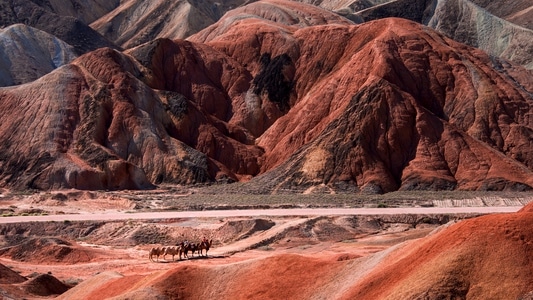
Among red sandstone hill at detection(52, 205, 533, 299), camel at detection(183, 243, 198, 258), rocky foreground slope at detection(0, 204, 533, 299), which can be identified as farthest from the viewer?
camel at detection(183, 243, 198, 258)

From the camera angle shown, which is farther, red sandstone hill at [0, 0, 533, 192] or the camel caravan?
red sandstone hill at [0, 0, 533, 192]

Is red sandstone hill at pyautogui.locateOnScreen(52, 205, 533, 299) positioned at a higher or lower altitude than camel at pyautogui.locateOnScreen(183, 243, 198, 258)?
higher

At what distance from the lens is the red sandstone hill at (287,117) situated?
7750cm

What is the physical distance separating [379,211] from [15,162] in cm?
4002

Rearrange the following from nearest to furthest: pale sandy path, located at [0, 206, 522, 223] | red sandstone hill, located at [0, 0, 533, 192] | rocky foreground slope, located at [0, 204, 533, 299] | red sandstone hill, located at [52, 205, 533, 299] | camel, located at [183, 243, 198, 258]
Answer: red sandstone hill, located at [52, 205, 533, 299] → rocky foreground slope, located at [0, 204, 533, 299] → camel, located at [183, 243, 198, 258] → pale sandy path, located at [0, 206, 522, 223] → red sandstone hill, located at [0, 0, 533, 192]

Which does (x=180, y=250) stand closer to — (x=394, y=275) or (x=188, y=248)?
(x=188, y=248)

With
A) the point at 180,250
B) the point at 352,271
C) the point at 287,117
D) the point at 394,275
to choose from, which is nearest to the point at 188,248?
the point at 180,250

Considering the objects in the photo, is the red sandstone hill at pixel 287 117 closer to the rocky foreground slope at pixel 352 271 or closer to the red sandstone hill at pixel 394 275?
the rocky foreground slope at pixel 352 271

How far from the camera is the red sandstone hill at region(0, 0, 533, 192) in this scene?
77500mm

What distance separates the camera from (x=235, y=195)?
73500mm

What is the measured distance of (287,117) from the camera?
91.1 metres

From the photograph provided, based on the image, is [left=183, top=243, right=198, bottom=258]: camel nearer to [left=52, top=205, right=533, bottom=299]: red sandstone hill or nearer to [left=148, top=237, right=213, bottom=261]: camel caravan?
[left=148, top=237, right=213, bottom=261]: camel caravan

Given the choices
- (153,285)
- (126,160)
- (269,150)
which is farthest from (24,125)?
(153,285)

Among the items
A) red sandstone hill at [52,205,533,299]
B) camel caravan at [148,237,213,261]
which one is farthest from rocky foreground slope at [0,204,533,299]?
camel caravan at [148,237,213,261]
